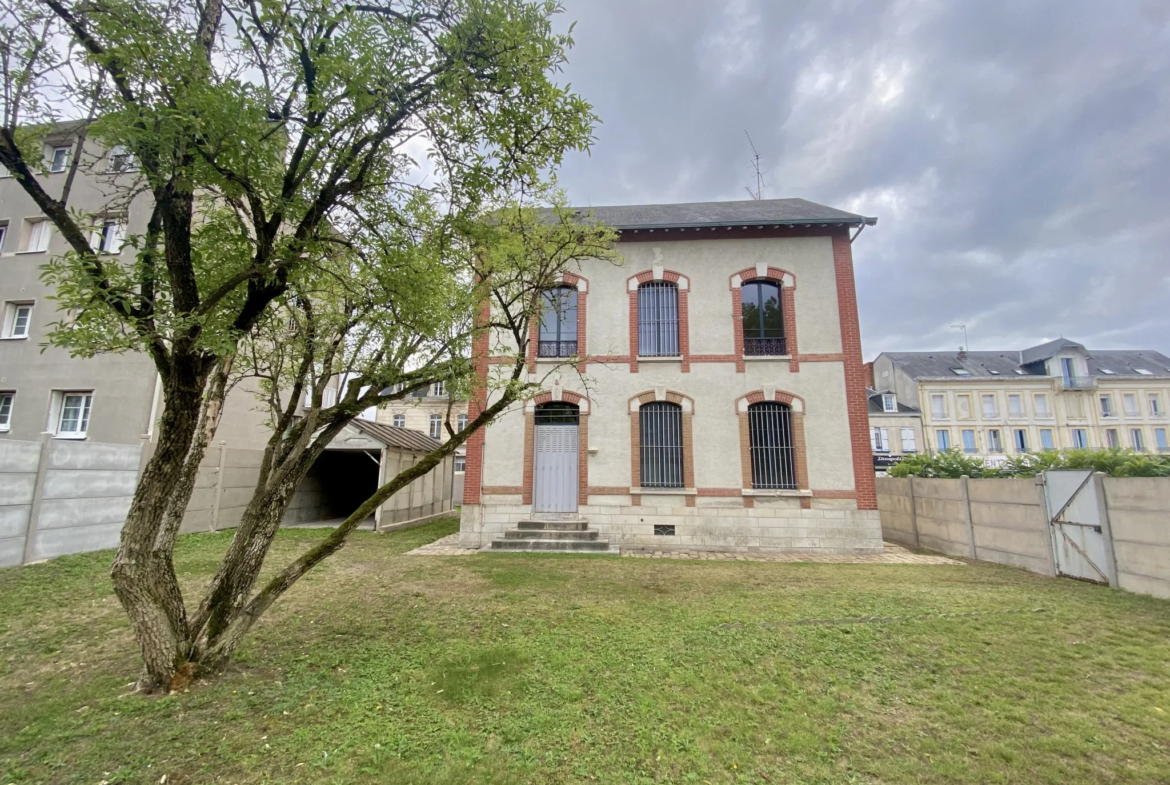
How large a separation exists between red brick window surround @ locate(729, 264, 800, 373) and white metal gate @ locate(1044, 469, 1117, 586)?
4607 millimetres

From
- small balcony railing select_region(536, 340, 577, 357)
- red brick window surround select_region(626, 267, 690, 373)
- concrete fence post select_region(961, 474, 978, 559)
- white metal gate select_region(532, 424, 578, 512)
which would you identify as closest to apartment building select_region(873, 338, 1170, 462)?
concrete fence post select_region(961, 474, 978, 559)

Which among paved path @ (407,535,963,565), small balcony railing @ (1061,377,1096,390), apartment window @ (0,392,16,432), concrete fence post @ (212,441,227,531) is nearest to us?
paved path @ (407,535,963,565)

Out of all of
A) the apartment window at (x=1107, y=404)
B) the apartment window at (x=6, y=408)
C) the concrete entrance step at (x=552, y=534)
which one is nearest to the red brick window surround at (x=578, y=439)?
the concrete entrance step at (x=552, y=534)

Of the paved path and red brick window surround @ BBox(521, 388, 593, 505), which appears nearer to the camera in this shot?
the paved path

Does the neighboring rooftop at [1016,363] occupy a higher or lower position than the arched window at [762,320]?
higher

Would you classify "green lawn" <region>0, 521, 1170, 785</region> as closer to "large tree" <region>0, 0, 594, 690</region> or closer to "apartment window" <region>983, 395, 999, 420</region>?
"large tree" <region>0, 0, 594, 690</region>

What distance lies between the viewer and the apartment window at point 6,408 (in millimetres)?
12414

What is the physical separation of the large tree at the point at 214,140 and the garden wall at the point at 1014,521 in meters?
8.56

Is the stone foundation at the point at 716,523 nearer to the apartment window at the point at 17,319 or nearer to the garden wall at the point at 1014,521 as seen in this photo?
the garden wall at the point at 1014,521

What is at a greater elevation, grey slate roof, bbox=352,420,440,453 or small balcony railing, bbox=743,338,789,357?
small balcony railing, bbox=743,338,789,357

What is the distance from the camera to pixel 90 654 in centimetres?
404

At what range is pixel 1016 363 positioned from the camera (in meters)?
34.1

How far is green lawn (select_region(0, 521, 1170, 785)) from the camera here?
266 cm

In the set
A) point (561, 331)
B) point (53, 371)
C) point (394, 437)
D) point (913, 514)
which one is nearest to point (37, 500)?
point (394, 437)
